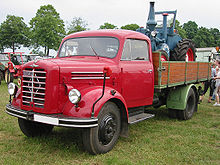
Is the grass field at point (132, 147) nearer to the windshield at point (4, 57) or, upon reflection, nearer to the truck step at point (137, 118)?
the truck step at point (137, 118)

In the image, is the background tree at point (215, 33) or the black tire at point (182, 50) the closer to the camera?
the black tire at point (182, 50)

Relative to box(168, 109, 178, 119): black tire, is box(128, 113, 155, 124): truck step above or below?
above

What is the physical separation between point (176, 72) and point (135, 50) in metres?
1.63

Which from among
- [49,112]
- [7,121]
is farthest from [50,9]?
[49,112]

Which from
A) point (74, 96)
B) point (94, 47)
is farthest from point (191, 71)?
point (74, 96)

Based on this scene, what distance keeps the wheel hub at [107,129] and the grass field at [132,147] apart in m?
0.25

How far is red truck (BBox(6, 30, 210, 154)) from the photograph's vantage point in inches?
140

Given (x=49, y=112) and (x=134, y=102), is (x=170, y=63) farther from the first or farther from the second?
(x=49, y=112)

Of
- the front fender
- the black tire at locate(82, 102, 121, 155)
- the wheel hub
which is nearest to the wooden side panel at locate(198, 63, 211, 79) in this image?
the black tire at locate(82, 102, 121, 155)

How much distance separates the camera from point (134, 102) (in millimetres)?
4828

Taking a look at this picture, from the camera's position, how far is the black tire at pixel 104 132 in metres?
3.60

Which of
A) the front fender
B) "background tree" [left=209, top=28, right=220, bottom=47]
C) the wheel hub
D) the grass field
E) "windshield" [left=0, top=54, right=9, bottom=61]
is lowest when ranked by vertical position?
the grass field

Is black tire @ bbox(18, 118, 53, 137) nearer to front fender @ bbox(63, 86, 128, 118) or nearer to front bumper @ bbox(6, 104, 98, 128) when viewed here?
front bumper @ bbox(6, 104, 98, 128)

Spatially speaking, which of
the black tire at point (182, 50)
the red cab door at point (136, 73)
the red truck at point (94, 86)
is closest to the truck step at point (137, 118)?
the red truck at point (94, 86)
